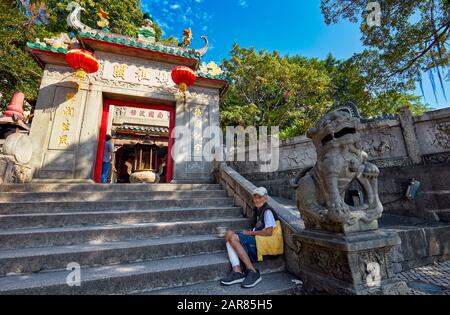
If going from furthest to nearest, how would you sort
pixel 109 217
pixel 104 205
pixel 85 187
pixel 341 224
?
pixel 85 187 → pixel 104 205 → pixel 109 217 → pixel 341 224

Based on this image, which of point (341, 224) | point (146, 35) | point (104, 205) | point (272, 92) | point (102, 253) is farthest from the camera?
point (272, 92)

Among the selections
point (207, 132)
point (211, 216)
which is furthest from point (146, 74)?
point (211, 216)

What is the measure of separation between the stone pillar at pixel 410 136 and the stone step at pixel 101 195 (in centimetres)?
502

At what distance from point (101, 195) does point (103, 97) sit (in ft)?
14.0

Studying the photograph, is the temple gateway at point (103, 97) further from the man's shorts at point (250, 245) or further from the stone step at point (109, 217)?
the man's shorts at point (250, 245)

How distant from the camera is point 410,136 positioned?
548 centimetres

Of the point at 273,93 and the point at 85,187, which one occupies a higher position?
the point at 273,93

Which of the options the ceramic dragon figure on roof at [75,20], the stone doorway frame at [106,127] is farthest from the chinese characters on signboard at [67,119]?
the ceramic dragon figure on roof at [75,20]

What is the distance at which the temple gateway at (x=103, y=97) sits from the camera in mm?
6383

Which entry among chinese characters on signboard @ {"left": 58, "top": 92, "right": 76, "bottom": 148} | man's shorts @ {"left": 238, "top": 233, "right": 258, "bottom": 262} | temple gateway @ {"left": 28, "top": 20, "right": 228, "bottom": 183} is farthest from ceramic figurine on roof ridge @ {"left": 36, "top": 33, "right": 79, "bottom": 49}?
man's shorts @ {"left": 238, "top": 233, "right": 258, "bottom": 262}

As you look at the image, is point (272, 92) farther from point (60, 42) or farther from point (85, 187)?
point (85, 187)

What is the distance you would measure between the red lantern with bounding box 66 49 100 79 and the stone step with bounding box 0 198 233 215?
4.03 meters

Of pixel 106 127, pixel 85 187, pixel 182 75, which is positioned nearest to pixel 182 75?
pixel 182 75

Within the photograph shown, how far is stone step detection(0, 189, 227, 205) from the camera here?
429 centimetres
